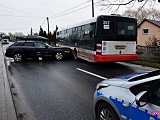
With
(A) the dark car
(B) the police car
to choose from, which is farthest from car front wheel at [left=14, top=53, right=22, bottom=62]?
(B) the police car

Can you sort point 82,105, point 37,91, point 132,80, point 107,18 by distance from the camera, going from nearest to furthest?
point 132,80 < point 82,105 < point 37,91 < point 107,18

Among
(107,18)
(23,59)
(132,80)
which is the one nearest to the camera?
(132,80)

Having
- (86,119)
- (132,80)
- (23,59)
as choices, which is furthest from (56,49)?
(132,80)

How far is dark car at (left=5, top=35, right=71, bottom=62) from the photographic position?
17.8m

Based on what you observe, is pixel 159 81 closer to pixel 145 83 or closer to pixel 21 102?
pixel 145 83

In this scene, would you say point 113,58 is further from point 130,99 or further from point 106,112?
point 130,99

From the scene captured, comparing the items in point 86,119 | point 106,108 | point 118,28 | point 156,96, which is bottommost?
point 86,119

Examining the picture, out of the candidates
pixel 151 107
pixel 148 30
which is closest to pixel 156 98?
pixel 151 107

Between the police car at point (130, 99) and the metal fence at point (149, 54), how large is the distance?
12.3 m

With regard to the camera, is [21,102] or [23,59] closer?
[21,102]

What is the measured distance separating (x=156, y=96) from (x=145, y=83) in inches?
14.8

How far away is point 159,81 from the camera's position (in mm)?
3094

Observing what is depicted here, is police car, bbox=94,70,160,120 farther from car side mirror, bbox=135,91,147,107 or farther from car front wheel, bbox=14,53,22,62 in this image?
car front wheel, bbox=14,53,22,62

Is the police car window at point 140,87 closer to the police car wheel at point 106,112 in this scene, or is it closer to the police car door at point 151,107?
the police car door at point 151,107
